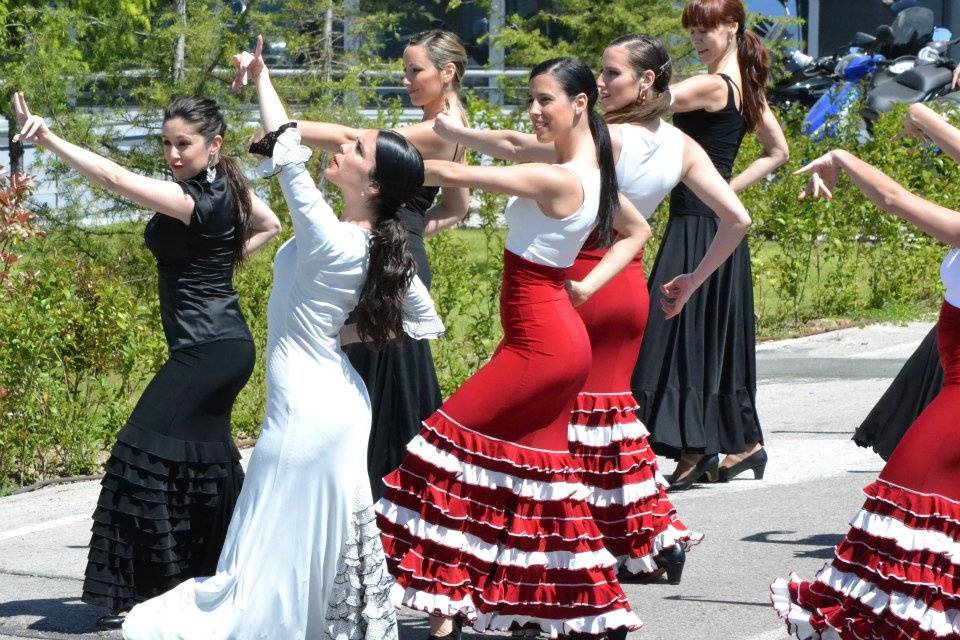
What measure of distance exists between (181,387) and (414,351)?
945mm

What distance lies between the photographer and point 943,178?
13961mm

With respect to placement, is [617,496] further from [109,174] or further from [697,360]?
[109,174]

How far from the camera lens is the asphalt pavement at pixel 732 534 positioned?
5379 mm

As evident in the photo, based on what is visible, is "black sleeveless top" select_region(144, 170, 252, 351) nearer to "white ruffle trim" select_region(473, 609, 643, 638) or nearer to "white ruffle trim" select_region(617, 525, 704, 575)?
"white ruffle trim" select_region(473, 609, 643, 638)

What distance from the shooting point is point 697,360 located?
718 centimetres

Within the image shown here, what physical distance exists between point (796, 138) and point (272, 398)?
413 inches

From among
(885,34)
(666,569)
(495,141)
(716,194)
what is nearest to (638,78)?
(716,194)

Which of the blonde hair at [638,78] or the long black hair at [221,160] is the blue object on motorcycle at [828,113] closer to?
the blonde hair at [638,78]

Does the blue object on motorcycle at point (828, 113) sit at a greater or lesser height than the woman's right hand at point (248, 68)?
lesser

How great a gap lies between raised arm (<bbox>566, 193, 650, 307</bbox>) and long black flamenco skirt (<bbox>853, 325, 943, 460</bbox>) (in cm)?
137

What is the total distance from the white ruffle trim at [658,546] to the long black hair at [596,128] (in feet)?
4.01

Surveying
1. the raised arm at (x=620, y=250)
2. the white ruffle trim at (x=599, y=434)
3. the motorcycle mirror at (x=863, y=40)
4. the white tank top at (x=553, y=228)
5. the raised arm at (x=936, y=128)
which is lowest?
the white ruffle trim at (x=599, y=434)

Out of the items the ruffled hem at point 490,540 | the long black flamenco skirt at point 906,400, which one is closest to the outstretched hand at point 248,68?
the ruffled hem at point 490,540

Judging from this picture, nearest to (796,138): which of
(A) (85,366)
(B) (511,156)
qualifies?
(A) (85,366)
